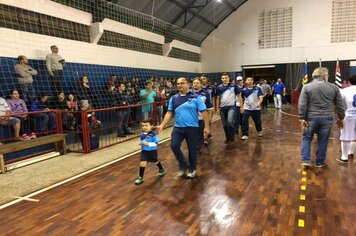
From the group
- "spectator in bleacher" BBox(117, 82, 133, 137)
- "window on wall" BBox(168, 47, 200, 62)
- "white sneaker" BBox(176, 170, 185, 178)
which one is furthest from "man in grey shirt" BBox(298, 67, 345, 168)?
"window on wall" BBox(168, 47, 200, 62)

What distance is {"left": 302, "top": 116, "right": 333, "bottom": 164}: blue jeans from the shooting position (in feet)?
15.9

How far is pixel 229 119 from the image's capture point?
719 centimetres

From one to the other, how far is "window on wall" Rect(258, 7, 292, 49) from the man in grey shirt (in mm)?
14868

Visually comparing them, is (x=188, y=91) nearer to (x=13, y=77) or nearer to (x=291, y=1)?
(x=13, y=77)

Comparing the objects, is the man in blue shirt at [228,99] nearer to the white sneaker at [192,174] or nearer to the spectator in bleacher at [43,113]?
the white sneaker at [192,174]

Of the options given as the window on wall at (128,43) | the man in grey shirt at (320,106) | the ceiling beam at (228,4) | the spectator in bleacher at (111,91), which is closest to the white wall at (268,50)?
the ceiling beam at (228,4)

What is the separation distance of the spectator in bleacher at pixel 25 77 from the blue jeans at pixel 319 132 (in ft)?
20.1

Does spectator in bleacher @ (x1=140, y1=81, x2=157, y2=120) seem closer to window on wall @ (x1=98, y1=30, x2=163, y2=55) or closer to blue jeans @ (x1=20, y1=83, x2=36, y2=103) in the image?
window on wall @ (x1=98, y1=30, x2=163, y2=55)

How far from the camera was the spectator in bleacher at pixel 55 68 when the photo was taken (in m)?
7.75

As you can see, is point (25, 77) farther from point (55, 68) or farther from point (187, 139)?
point (187, 139)

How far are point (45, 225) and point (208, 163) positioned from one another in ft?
10.2

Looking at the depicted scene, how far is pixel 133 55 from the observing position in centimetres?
1231

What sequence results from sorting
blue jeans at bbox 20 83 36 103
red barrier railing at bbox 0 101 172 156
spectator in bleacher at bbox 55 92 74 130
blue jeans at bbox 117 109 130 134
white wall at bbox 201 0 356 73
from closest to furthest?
red barrier railing at bbox 0 101 172 156
blue jeans at bbox 20 83 36 103
spectator in bleacher at bbox 55 92 74 130
blue jeans at bbox 117 109 130 134
white wall at bbox 201 0 356 73

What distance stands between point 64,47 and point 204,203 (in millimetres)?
7136
